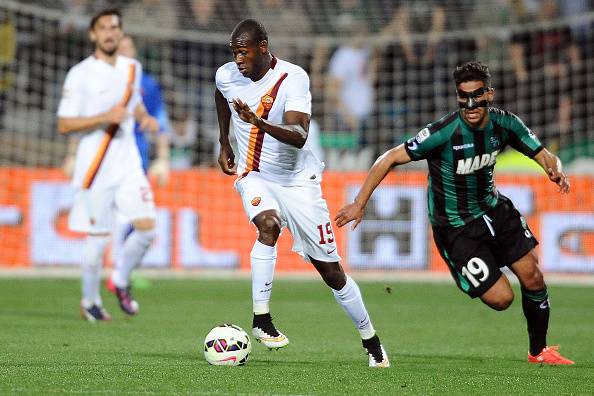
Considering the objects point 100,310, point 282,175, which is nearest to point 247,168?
point 282,175

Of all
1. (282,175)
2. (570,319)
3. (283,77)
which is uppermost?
(283,77)

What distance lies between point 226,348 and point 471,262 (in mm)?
1733

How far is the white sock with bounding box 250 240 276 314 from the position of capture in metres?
7.26

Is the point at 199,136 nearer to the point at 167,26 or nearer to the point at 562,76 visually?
the point at 167,26

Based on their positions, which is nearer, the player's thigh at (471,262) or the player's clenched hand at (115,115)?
the player's thigh at (471,262)

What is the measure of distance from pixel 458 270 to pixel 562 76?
10.1 m

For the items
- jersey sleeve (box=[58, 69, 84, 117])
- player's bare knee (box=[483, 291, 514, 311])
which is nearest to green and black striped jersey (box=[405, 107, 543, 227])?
player's bare knee (box=[483, 291, 514, 311])

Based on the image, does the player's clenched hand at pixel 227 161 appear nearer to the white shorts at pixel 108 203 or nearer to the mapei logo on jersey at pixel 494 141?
the mapei logo on jersey at pixel 494 141

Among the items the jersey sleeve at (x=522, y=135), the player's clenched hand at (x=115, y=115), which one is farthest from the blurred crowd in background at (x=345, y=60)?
the jersey sleeve at (x=522, y=135)

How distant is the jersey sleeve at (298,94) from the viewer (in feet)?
24.2

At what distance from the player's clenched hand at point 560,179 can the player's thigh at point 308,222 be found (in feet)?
4.49

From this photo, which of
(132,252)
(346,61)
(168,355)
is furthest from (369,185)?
(346,61)

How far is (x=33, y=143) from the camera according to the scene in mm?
17594

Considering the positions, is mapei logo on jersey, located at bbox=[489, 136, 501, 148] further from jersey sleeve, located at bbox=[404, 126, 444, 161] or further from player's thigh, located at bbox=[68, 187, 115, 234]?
player's thigh, located at bbox=[68, 187, 115, 234]
